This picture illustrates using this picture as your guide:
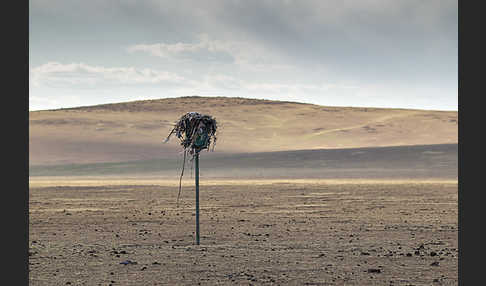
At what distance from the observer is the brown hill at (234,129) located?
7762 cm

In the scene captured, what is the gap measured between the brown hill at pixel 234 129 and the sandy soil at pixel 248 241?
153ft

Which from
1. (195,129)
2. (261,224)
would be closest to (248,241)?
(195,129)

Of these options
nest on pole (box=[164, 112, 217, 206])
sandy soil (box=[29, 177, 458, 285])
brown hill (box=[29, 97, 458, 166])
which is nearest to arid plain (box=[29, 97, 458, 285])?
sandy soil (box=[29, 177, 458, 285])

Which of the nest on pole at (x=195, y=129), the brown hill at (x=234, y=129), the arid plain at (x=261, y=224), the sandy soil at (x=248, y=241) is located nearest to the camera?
the sandy soil at (x=248, y=241)

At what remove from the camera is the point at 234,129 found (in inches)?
3780

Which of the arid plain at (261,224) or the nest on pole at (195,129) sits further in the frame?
the nest on pole at (195,129)

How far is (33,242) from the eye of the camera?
14.7 metres

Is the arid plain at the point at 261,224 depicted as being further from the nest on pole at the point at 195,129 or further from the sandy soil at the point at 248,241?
the nest on pole at the point at 195,129

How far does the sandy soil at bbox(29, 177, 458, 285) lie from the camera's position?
10.6 m

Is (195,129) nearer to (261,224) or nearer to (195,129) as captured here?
(195,129)

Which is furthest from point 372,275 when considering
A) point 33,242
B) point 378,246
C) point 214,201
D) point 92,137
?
point 92,137

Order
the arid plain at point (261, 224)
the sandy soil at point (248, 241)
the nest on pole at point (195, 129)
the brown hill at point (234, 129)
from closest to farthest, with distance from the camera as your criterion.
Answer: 1. the sandy soil at point (248, 241)
2. the arid plain at point (261, 224)
3. the nest on pole at point (195, 129)
4. the brown hill at point (234, 129)

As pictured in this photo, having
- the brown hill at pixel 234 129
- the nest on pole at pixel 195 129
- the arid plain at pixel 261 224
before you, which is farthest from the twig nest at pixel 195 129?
the brown hill at pixel 234 129

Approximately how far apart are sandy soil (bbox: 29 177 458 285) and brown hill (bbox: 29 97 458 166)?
4664 cm
